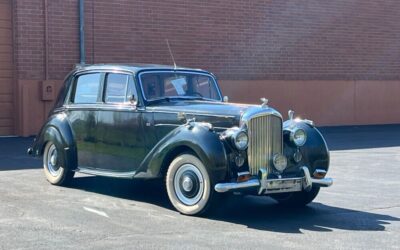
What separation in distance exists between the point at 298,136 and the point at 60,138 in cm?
339

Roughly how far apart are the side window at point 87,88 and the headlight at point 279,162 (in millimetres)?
2853

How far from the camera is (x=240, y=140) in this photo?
26.7 feet

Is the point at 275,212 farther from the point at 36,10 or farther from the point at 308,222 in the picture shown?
the point at 36,10

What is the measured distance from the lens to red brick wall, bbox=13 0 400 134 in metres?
17.0

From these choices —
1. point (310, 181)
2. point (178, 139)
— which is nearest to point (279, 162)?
point (310, 181)

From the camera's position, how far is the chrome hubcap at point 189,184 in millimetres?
8305

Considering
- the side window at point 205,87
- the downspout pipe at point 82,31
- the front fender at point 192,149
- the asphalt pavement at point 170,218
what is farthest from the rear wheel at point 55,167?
the downspout pipe at point 82,31

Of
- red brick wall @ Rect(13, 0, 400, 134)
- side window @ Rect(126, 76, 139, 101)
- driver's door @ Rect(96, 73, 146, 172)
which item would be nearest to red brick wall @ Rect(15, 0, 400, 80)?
red brick wall @ Rect(13, 0, 400, 134)

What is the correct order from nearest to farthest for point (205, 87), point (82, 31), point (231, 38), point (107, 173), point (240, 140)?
point (240, 140) < point (107, 173) < point (205, 87) < point (82, 31) < point (231, 38)

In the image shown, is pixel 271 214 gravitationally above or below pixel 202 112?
below

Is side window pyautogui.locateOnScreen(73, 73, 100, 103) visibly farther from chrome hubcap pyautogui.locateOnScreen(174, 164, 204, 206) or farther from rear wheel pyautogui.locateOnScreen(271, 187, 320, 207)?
rear wheel pyautogui.locateOnScreen(271, 187, 320, 207)

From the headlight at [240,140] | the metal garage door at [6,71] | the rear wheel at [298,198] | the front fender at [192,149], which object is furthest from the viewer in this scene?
the metal garage door at [6,71]

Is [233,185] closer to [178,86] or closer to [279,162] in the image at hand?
[279,162]

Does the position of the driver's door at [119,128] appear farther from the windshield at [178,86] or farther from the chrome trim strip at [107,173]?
the windshield at [178,86]
